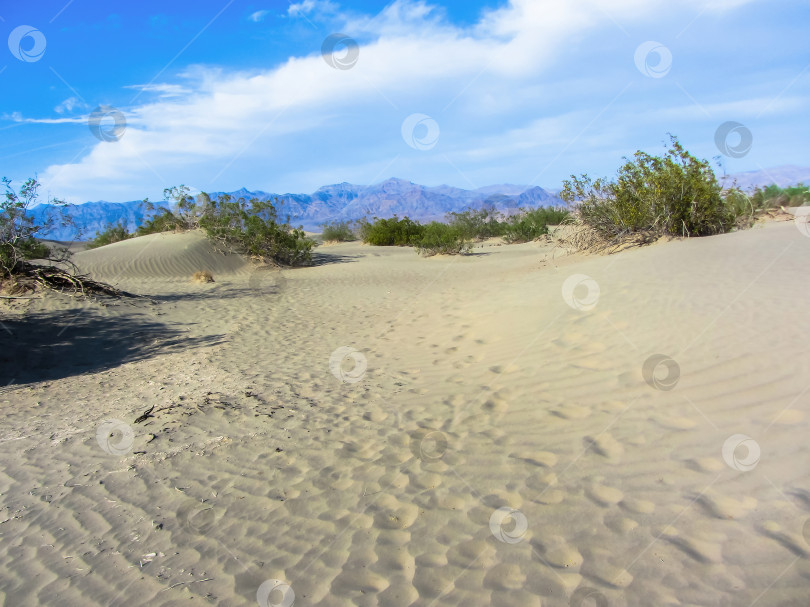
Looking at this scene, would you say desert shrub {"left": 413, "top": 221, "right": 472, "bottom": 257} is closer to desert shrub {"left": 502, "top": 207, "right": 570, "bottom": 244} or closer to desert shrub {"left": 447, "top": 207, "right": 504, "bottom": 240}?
desert shrub {"left": 502, "top": 207, "right": 570, "bottom": 244}

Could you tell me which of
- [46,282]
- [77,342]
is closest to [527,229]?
[46,282]

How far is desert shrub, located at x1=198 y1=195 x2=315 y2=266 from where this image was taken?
65.1 feet

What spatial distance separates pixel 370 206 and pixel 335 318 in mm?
177260

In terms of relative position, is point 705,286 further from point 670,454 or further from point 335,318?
point 335,318

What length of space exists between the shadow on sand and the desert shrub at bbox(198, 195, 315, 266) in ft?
33.0

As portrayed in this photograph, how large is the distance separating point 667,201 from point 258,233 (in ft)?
46.5

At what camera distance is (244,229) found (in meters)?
20.3

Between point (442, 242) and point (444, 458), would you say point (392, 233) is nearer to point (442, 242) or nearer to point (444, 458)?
point (442, 242)

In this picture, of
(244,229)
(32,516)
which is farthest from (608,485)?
(244,229)

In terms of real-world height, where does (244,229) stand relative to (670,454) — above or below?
above

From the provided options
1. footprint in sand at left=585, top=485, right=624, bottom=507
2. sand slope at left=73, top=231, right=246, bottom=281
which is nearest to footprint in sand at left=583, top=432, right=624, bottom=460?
footprint in sand at left=585, top=485, right=624, bottom=507

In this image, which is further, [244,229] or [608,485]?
[244,229]

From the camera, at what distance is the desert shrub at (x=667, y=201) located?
1345 cm

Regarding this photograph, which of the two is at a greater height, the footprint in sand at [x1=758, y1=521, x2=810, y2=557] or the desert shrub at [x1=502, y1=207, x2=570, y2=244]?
the desert shrub at [x1=502, y1=207, x2=570, y2=244]
